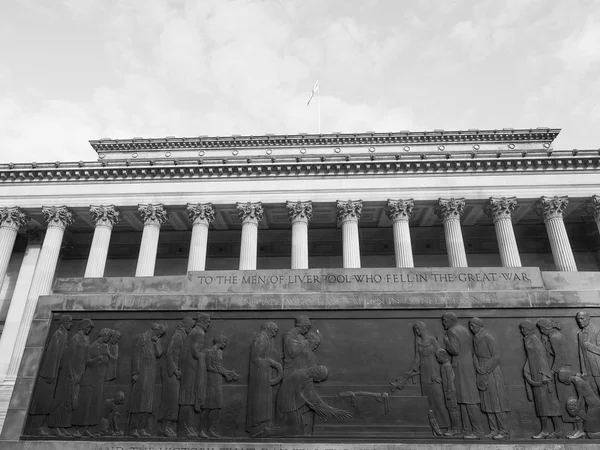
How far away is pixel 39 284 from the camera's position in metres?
30.3

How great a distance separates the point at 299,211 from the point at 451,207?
11.1 m

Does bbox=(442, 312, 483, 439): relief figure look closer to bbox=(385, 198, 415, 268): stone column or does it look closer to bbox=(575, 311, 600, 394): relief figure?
bbox=(575, 311, 600, 394): relief figure

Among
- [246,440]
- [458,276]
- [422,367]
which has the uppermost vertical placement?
[458,276]

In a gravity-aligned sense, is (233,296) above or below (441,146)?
below

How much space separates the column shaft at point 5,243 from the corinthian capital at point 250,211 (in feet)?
56.2

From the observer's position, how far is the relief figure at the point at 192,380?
966cm

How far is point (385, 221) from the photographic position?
119ft

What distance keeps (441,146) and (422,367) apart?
→ 35.7 meters

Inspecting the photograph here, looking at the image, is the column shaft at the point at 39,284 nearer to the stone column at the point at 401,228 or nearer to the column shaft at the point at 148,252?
the column shaft at the point at 148,252

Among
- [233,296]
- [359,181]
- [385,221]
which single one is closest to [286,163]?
[359,181]

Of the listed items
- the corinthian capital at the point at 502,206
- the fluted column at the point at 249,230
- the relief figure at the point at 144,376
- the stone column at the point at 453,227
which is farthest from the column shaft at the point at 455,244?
the relief figure at the point at 144,376

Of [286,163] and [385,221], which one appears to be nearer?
[286,163]

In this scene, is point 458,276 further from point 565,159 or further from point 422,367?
point 565,159

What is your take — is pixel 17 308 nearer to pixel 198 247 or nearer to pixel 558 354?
pixel 198 247
